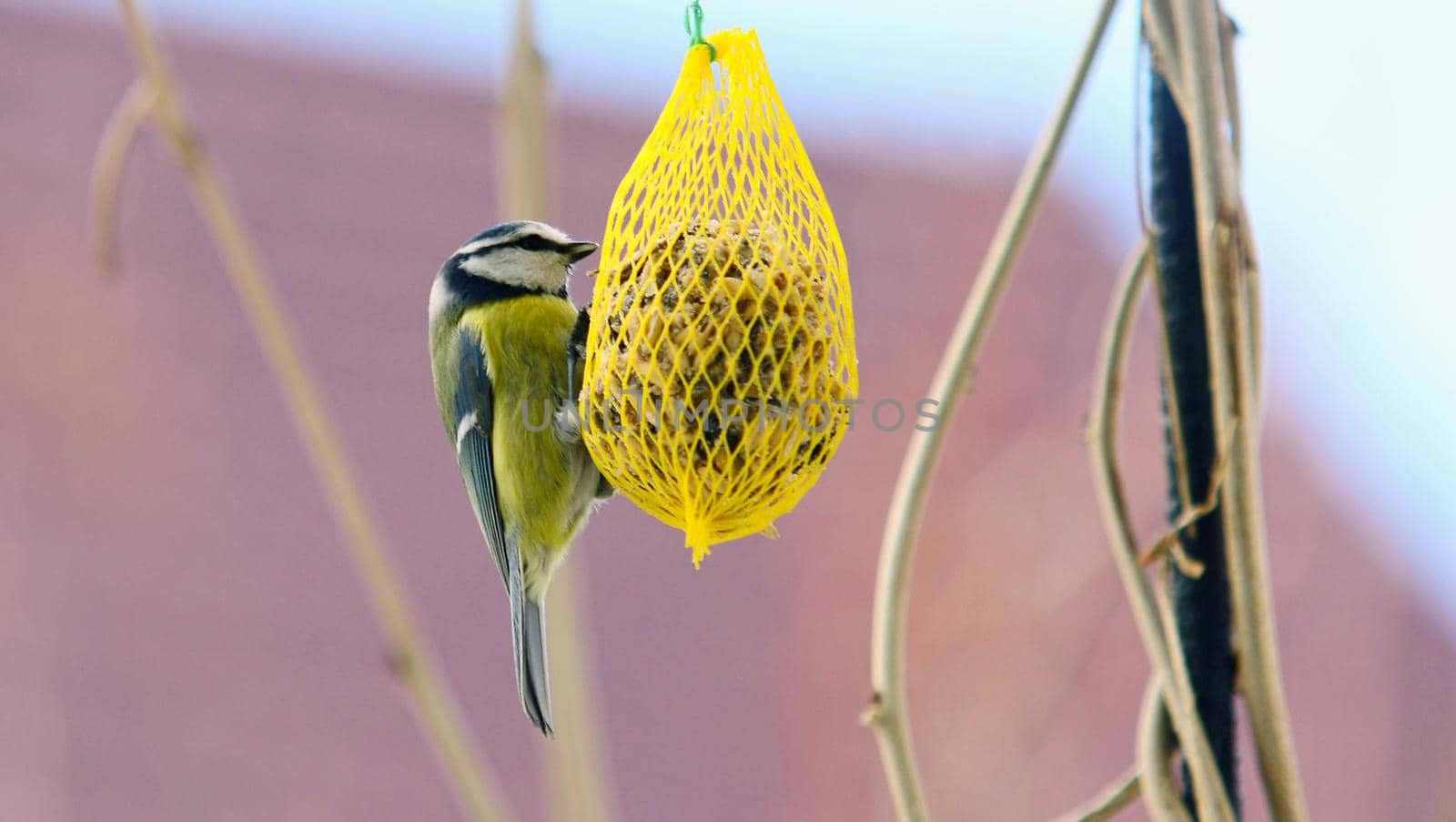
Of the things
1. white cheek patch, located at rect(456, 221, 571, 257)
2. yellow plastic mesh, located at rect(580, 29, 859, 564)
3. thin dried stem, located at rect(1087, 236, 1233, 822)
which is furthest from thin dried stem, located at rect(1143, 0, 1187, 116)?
white cheek patch, located at rect(456, 221, 571, 257)

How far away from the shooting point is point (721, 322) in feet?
5.20

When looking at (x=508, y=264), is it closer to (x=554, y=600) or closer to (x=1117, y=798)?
(x=554, y=600)

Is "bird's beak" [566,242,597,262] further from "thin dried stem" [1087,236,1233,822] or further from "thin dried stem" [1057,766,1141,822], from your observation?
"thin dried stem" [1057,766,1141,822]

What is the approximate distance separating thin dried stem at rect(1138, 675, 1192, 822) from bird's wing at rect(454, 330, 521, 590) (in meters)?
1.17

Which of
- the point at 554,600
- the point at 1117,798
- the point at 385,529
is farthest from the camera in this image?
the point at 385,529

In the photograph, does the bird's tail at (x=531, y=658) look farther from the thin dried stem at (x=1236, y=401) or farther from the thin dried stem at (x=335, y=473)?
the thin dried stem at (x=1236, y=401)

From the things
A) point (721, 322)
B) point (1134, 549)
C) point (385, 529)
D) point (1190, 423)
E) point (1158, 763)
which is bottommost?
point (385, 529)

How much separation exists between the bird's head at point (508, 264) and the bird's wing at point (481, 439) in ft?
0.26

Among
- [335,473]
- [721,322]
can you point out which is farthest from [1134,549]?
[335,473]

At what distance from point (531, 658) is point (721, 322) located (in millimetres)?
745

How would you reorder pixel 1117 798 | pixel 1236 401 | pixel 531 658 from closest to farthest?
pixel 1236 401 → pixel 1117 798 → pixel 531 658

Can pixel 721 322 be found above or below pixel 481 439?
above

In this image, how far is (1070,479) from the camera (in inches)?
131

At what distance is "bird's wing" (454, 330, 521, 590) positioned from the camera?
221 centimetres
